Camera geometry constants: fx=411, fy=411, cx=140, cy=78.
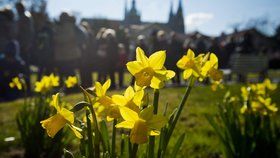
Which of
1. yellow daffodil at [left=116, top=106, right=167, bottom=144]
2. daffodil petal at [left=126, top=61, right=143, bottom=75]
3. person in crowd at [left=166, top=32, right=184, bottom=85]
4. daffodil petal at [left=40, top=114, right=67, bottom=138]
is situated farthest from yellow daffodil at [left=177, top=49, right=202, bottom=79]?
person in crowd at [left=166, top=32, right=184, bottom=85]

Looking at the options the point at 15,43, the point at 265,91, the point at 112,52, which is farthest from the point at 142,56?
the point at 112,52

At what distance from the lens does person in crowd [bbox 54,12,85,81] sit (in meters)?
7.87

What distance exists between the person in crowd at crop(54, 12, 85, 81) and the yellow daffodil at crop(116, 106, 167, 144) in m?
6.83

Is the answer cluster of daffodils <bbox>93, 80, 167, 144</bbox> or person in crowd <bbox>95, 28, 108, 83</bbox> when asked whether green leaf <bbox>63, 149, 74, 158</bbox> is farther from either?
person in crowd <bbox>95, 28, 108, 83</bbox>

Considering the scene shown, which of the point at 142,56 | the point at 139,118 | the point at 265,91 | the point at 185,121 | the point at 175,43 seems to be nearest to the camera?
the point at 139,118

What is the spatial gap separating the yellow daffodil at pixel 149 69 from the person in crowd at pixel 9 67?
7338 millimetres

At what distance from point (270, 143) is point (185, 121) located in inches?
99.8

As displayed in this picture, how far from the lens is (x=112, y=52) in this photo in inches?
384

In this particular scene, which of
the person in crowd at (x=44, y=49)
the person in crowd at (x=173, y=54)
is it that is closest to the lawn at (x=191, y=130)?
the person in crowd at (x=44, y=49)

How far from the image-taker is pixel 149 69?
1.33 metres

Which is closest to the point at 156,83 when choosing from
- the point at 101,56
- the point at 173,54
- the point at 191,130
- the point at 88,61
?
the point at 191,130

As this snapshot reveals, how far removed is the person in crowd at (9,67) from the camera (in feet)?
27.6

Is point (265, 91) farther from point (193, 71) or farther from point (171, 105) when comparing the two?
point (171, 105)

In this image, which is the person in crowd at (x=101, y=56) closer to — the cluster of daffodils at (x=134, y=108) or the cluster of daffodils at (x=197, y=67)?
the cluster of daffodils at (x=197, y=67)
